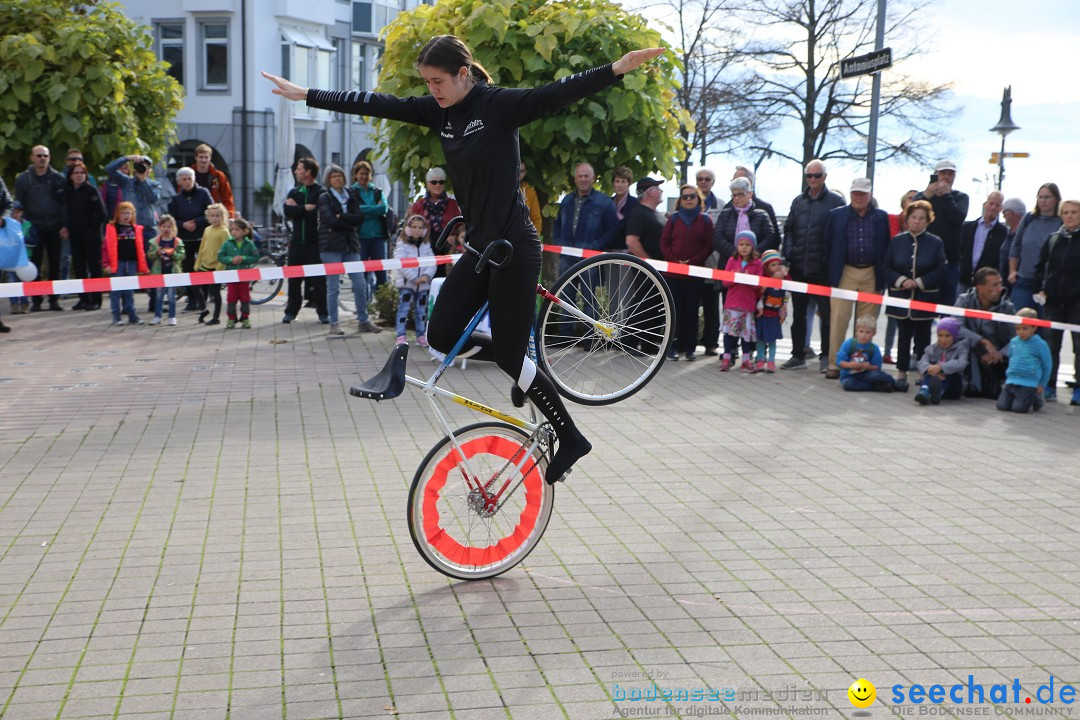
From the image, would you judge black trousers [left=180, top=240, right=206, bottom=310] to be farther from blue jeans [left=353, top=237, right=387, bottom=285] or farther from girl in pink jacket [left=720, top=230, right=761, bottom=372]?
girl in pink jacket [left=720, top=230, right=761, bottom=372]

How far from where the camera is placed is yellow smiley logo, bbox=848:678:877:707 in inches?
170

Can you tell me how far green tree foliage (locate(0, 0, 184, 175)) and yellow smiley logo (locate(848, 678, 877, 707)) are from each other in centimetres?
1624

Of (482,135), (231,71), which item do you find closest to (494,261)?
(482,135)

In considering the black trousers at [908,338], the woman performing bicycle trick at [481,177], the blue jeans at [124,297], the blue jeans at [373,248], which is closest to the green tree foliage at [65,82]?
the blue jeans at [124,297]

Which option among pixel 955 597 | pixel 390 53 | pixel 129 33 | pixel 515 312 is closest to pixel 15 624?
pixel 515 312

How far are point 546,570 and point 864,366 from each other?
7.02 m

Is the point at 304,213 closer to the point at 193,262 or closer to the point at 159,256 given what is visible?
the point at 159,256

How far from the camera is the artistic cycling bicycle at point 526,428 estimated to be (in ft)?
18.4

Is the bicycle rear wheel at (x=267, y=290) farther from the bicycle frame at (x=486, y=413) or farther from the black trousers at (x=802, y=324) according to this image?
the bicycle frame at (x=486, y=413)

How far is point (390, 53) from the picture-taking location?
546 inches

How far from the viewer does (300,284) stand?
16.7 meters

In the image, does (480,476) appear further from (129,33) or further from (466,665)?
(129,33)

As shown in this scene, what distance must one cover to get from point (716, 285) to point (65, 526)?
8.98m

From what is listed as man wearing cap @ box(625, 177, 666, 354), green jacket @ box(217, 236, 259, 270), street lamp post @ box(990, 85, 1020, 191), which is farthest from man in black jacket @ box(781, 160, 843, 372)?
street lamp post @ box(990, 85, 1020, 191)
